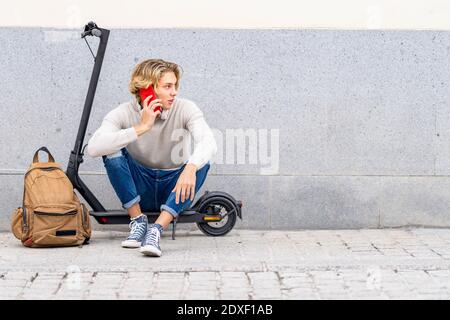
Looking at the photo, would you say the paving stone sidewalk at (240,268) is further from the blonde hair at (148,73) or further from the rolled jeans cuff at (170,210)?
the blonde hair at (148,73)

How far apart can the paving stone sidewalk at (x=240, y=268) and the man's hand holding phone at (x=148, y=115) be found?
0.80 metres

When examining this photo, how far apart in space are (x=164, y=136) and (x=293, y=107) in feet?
3.88

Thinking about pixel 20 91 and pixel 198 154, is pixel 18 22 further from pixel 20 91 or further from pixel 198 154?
pixel 198 154

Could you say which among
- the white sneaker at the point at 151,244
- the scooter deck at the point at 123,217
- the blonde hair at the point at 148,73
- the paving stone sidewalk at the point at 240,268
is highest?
the blonde hair at the point at 148,73

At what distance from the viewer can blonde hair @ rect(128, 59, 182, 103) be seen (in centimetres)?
658

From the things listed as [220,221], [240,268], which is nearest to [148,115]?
[220,221]

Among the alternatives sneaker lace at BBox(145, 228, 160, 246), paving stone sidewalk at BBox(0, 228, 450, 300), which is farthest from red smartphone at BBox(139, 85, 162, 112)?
paving stone sidewalk at BBox(0, 228, 450, 300)

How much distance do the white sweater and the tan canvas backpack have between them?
337 millimetres

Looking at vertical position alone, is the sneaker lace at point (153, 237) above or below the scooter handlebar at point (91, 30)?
below

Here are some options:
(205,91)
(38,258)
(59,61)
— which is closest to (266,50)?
(205,91)

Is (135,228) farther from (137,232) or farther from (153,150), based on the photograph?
(153,150)

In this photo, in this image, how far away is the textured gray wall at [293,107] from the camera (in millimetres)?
7332

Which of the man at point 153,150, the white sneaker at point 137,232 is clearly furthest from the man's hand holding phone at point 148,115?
the white sneaker at point 137,232

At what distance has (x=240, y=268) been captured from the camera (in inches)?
229
